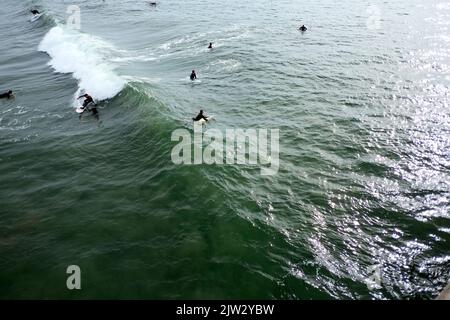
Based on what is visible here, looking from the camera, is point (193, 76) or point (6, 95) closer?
point (6, 95)

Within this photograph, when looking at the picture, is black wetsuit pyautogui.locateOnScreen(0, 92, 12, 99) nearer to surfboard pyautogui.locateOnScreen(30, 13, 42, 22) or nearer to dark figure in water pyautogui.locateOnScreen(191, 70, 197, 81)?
dark figure in water pyautogui.locateOnScreen(191, 70, 197, 81)

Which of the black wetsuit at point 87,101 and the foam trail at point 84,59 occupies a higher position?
the foam trail at point 84,59

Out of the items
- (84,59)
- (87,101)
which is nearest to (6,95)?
(87,101)

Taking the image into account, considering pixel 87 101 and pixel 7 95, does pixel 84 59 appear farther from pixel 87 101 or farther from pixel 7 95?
pixel 87 101

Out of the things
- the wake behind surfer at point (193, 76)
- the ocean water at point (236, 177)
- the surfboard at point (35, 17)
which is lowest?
the ocean water at point (236, 177)

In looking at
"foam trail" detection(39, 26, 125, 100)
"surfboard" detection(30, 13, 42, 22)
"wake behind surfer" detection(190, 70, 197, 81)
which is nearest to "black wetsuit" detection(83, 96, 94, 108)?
"foam trail" detection(39, 26, 125, 100)

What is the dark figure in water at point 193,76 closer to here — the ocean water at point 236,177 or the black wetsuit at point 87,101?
the ocean water at point 236,177

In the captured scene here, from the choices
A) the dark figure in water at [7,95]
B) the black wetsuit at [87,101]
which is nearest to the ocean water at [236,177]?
the dark figure in water at [7,95]
